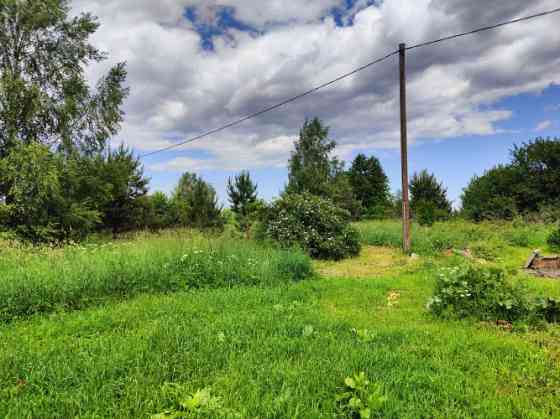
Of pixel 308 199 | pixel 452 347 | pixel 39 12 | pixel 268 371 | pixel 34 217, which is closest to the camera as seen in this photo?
pixel 268 371

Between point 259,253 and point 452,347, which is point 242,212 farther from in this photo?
point 452,347

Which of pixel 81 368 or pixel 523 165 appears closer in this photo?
pixel 81 368

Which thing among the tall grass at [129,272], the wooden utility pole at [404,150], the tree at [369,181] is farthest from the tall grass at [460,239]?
the tree at [369,181]

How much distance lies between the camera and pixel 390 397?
209 cm

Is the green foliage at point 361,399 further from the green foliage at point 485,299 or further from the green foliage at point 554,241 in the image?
the green foliage at point 554,241

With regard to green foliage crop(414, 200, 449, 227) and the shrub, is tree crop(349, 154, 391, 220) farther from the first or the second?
the shrub

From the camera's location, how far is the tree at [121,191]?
49.8ft

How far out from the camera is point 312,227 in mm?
Answer: 9594

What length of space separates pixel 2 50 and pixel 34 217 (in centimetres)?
783

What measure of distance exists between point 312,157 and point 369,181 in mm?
10158

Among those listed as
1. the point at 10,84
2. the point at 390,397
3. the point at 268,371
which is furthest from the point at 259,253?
the point at 10,84

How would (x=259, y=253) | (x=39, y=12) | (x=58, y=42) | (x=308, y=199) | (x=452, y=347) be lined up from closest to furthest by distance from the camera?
(x=452, y=347), (x=259, y=253), (x=308, y=199), (x=39, y=12), (x=58, y=42)

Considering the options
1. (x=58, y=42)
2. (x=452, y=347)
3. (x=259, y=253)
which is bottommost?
(x=452, y=347)

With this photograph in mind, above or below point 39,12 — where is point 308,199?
below
